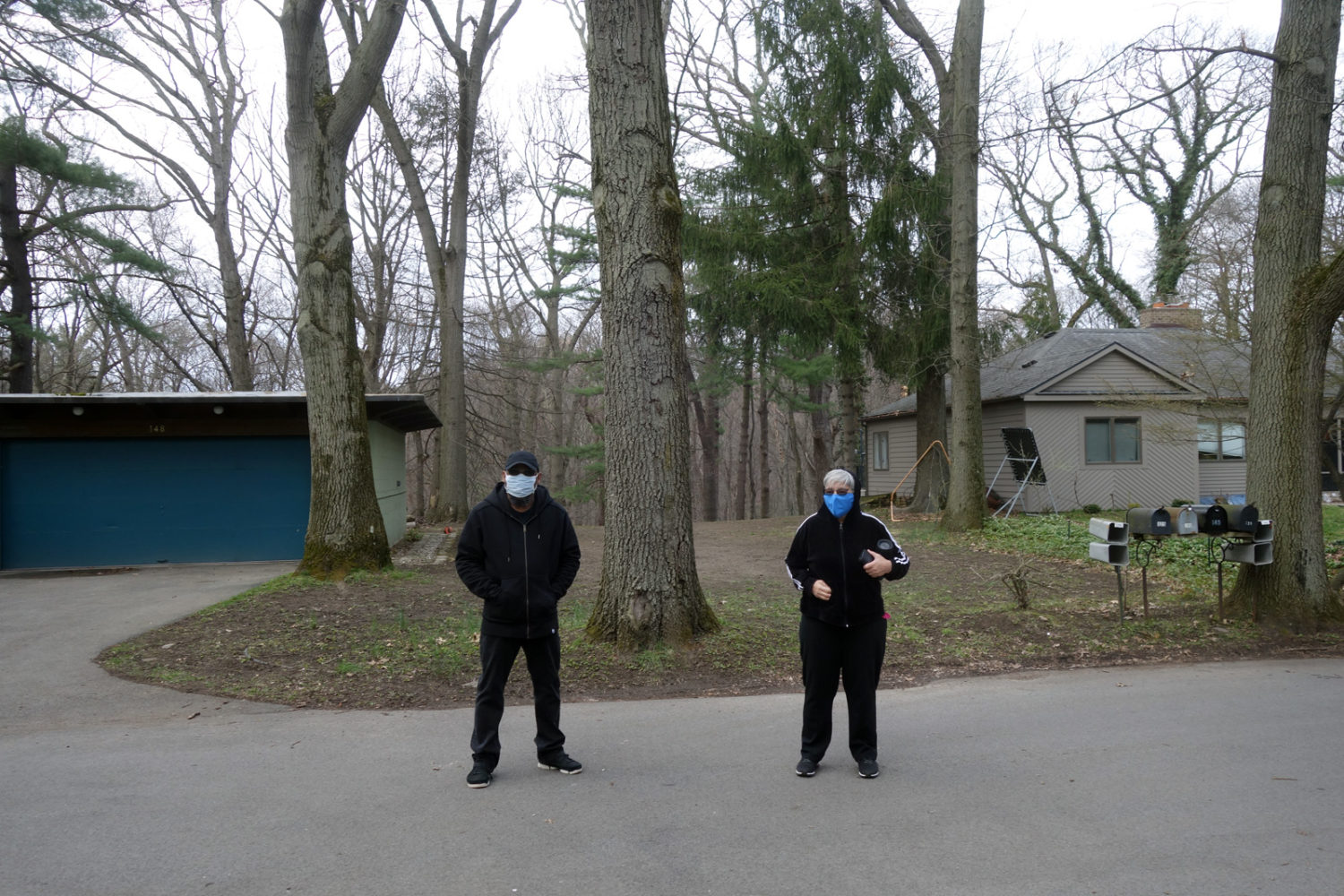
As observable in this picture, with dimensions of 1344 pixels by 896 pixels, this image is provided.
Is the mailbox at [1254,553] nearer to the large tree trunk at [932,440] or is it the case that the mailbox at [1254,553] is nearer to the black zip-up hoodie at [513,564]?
the black zip-up hoodie at [513,564]

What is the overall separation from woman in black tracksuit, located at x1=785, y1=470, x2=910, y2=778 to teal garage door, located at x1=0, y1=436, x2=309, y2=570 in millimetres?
13062

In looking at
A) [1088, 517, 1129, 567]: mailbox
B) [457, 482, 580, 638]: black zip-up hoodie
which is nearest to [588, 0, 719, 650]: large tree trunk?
[457, 482, 580, 638]: black zip-up hoodie

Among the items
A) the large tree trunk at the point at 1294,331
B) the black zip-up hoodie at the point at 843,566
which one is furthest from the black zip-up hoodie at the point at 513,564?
the large tree trunk at the point at 1294,331

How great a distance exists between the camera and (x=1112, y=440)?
23.6 meters

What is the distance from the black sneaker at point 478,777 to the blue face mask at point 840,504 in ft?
7.76

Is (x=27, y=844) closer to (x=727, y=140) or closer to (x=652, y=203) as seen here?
(x=652, y=203)

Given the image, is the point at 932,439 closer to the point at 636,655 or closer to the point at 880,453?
the point at 880,453

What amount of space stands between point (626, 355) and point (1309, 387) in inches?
256

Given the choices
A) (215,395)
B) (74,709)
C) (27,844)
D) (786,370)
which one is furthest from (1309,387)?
(786,370)

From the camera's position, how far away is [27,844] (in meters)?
4.10

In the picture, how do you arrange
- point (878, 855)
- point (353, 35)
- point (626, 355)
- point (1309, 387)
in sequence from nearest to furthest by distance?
point (878, 855) < point (626, 355) < point (1309, 387) < point (353, 35)

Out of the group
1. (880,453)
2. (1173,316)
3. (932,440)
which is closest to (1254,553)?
(932,440)

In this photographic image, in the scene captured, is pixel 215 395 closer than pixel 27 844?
No

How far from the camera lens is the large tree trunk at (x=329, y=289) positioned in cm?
1219
